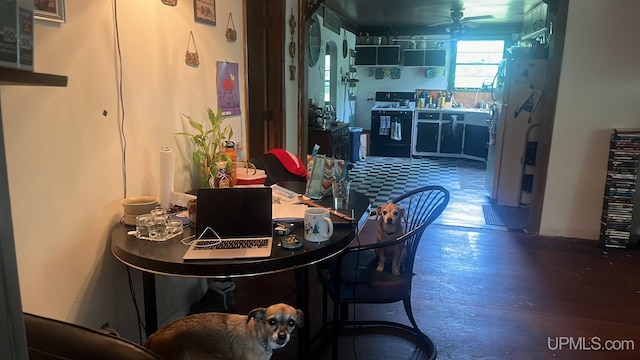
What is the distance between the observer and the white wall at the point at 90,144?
144 cm

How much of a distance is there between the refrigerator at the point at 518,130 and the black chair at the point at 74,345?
4.40 meters

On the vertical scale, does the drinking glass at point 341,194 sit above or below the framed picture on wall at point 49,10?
below

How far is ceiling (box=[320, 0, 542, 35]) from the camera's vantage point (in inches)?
235

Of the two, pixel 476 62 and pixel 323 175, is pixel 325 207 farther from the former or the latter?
pixel 476 62

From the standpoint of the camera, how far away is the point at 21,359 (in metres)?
0.65

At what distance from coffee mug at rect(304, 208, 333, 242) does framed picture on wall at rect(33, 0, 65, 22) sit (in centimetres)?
109

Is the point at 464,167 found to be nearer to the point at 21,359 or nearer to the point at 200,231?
the point at 200,231

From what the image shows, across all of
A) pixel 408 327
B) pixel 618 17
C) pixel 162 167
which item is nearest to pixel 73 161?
pixel 162 167

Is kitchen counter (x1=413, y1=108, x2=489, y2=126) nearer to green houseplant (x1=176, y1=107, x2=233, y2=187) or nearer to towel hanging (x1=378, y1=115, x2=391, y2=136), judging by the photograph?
towel hanging (x1=378, y1=115, x2=391, y2=136)

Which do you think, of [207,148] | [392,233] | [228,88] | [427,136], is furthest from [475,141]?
[207,148]

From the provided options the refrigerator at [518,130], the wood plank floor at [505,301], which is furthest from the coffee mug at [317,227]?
the refrigerator at [518,130]

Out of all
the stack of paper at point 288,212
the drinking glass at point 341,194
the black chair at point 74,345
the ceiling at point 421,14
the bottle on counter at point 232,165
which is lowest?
the black chair at point 74,345

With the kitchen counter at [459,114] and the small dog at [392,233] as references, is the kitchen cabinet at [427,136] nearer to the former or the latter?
the kitchen counter at [459,114]

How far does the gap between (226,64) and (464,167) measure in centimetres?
562
